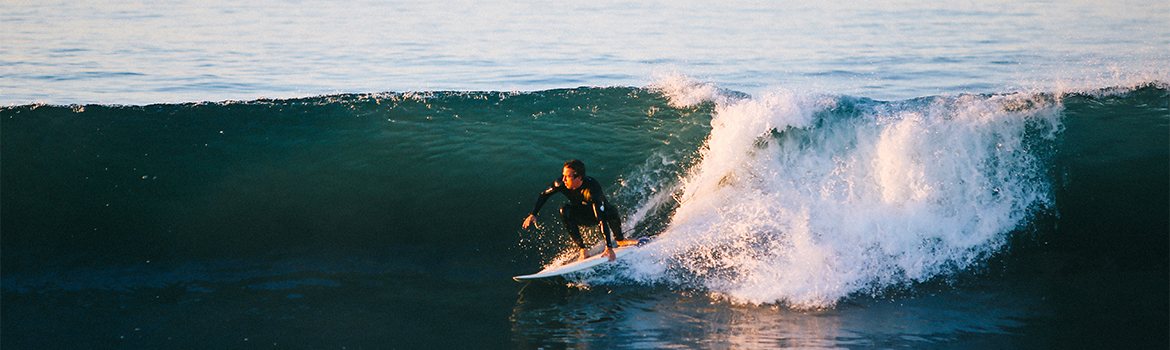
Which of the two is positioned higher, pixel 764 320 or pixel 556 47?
pixel 556 47

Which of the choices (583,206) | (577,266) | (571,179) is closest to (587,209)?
(583,206)

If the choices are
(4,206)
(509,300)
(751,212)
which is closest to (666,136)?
(751,212)

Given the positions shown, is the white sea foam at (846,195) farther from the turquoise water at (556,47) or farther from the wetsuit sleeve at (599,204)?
the turquoise water at (556,47)

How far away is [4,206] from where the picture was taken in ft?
24.1

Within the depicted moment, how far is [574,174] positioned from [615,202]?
177 centimetres

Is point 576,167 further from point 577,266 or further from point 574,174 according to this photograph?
point 577,266

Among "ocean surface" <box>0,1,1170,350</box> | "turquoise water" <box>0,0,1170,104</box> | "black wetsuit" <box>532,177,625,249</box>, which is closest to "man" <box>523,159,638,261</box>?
"black wetsuit" <box>532,177,625,249</box>

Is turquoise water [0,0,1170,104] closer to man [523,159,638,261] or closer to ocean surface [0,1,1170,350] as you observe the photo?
ocean surface [0,1,1170,350]

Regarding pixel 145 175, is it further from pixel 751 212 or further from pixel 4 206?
pixel 751 212

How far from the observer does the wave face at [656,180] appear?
19.8ft

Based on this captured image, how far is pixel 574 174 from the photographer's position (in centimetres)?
539

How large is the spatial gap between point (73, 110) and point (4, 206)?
1713 mm

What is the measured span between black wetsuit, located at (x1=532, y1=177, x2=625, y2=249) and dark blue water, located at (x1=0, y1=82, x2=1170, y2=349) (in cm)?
40

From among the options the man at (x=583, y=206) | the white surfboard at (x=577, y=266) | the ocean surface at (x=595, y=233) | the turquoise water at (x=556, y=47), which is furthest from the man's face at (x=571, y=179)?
the turquoise water at (x=556, y=47)
